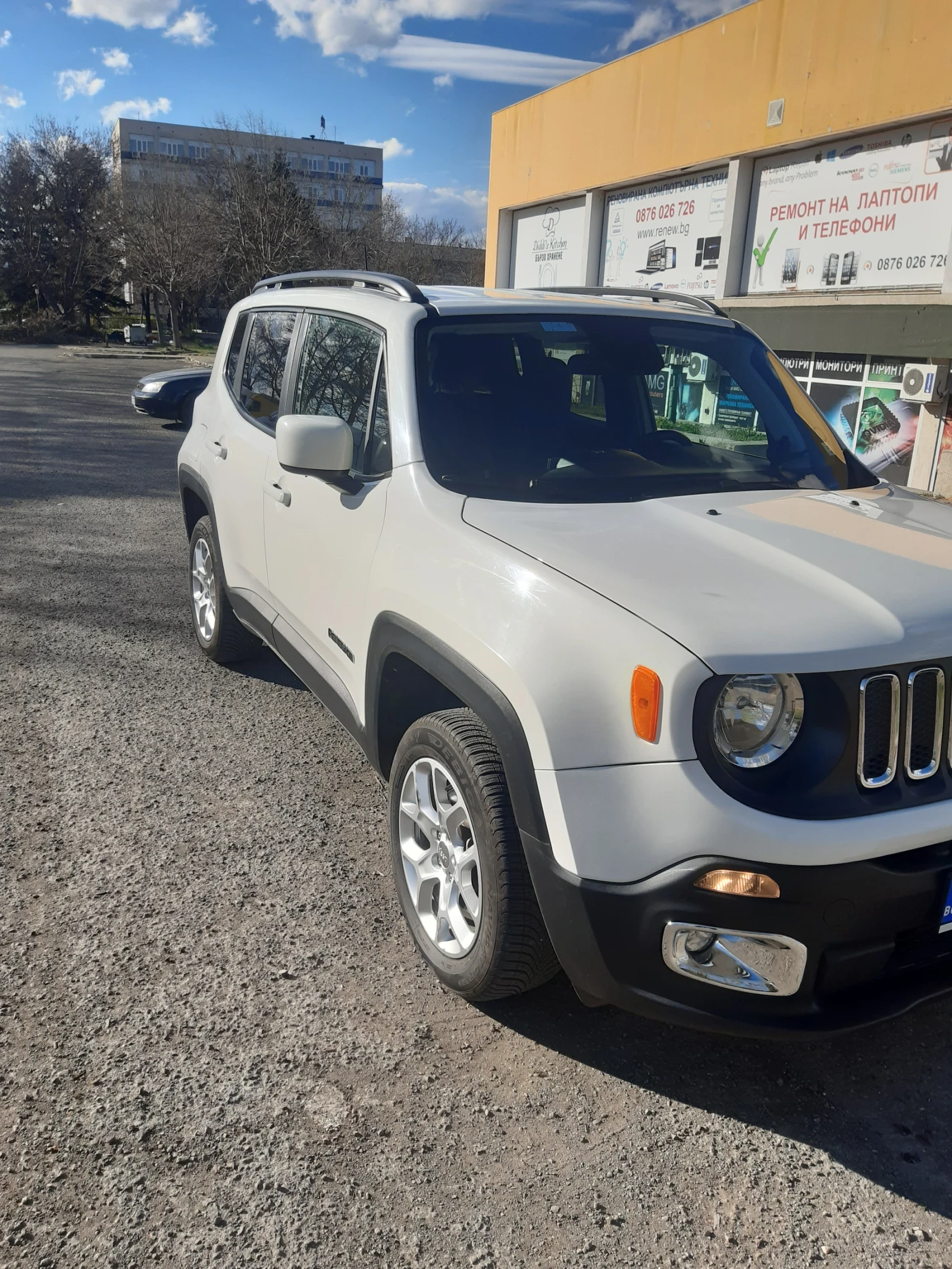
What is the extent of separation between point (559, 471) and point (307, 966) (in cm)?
170

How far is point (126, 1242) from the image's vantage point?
2.04 m

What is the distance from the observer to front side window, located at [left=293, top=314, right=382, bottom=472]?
343 centimetres

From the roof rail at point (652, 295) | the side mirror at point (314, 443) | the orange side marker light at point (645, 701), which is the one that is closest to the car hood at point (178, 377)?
the roof rail at point (652, 295)

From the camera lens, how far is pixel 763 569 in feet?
7.84

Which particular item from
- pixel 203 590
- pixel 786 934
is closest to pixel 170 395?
pixel 203 590

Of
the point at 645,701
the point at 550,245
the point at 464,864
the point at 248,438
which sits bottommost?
the point at 464,864

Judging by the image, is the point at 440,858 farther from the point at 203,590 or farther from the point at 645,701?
the point at 203,590

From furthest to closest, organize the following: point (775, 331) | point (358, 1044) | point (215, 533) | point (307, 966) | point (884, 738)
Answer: point (775, 331)
point (215, 533)
point (307, 966)
point (358, 1044)
point (884, 738)

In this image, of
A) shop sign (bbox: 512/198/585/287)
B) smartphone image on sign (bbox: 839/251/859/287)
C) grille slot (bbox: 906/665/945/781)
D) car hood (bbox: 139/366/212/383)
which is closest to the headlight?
grille slot (bbox: 906/665/945/781)

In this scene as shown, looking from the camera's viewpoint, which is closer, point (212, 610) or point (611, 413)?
point (611, 413)

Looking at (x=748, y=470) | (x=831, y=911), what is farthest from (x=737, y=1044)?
(x=748, y=470)

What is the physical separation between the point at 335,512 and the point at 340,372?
0.63 meters

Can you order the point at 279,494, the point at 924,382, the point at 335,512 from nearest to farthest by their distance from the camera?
the point at 335,512
the point at 279,494
the point at 924,382

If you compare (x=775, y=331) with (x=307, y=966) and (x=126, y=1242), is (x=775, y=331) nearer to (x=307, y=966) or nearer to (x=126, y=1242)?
(x=307, y=966)
